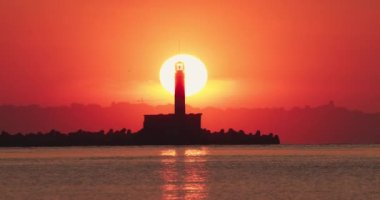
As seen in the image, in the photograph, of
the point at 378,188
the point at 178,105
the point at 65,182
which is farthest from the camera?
the point at 178,105

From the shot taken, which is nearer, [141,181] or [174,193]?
[174,193]

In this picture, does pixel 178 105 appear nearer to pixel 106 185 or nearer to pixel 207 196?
pixel 106 185

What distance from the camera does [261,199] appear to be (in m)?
57.8

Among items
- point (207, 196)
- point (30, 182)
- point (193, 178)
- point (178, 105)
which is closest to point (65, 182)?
point (30, 182)

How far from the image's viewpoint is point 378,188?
6688 cm

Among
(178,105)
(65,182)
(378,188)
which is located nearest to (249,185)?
(378,188)

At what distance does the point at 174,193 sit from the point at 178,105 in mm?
119626

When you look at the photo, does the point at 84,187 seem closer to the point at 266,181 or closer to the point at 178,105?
the point at 266,181

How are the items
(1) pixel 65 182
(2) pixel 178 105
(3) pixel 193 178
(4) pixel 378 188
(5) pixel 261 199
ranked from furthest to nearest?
1. (2) pixel 178 105
2. (3) pixel 193 178
3. (1) pixel 65 182
4. (4) pixel 378 188
5. (5) pixel 261 199

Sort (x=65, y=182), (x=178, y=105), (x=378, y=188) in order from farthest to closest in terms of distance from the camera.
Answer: (x=178, y=105) → (x=65, y=182) → (x=378, y=188)

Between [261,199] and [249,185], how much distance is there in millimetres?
13381

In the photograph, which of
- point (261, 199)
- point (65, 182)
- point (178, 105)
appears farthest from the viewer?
point (178, 105)

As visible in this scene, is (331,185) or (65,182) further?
(65,182)

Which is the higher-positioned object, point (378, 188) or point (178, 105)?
point (178, 105)
